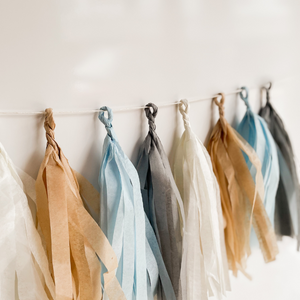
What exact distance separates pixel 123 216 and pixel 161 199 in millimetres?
106

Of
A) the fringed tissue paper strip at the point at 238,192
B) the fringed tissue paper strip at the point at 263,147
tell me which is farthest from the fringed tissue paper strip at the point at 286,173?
the fringed tissue paper strip at the point at 238,192

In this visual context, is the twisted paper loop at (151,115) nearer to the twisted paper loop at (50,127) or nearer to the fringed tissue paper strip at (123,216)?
the fringed tissue paper strip at (123,216)

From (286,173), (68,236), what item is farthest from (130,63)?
(286,173)

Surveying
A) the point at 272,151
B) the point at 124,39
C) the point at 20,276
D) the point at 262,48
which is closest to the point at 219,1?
the point at 262,48

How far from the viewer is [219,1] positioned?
76cm

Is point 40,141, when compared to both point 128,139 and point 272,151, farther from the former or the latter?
point 272,151

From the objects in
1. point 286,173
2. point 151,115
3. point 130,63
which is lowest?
point 286,173

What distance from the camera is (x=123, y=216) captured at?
0.55 meters

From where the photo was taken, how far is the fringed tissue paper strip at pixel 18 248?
1.52ft

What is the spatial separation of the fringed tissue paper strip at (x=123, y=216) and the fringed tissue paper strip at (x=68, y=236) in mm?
31

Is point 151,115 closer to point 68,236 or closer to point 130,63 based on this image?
point 130,63

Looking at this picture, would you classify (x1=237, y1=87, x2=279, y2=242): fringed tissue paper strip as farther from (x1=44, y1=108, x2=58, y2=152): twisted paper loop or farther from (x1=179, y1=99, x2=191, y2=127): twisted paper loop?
(x1=44, y1=108, x2=58, y2=152): twisted paper loop

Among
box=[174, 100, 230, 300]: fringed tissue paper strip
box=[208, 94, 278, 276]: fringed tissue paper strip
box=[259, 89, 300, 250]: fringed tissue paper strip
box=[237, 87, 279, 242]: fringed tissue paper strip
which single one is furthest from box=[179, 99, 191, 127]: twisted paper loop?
box=[259, 89, 300, 250]: fringed tissue paper strip

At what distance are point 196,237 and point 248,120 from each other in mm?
390
